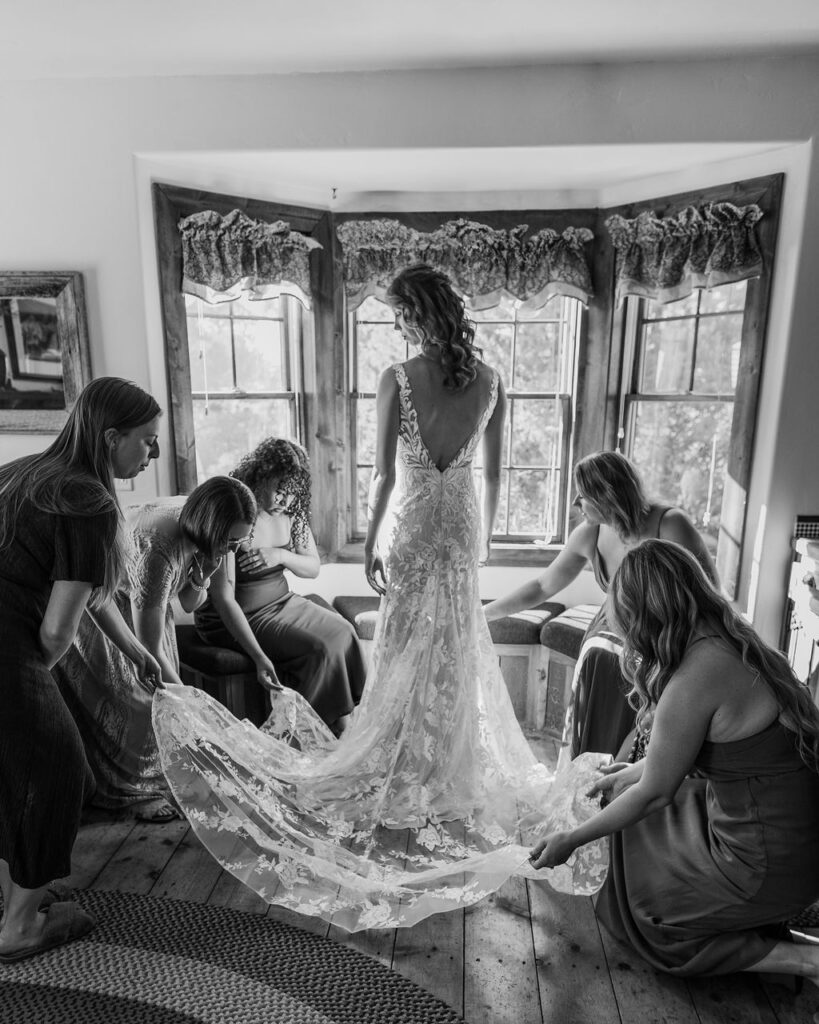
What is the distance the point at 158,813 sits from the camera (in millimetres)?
2516

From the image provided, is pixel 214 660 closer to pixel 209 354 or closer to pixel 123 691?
pixel 123 691

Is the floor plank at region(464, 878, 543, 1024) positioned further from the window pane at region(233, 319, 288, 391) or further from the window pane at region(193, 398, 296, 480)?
the window pane at region(233, 319, 288, 391)

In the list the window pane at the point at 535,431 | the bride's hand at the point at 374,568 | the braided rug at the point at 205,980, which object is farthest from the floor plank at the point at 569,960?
the window pane at the point at 535,431

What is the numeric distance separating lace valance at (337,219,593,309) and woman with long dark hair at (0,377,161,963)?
1997 mm

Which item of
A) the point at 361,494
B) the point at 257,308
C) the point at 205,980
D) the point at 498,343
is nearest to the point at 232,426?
the point at 257,308

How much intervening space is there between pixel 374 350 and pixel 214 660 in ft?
5.85

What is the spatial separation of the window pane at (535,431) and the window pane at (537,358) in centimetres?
8

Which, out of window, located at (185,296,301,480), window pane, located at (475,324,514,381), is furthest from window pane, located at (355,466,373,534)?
window pane, located at (475,324,514,381)

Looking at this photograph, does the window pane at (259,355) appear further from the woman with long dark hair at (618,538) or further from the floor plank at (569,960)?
the floor plank at (569,960)

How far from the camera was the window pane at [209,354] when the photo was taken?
3.47m

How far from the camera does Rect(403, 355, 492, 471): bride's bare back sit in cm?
239

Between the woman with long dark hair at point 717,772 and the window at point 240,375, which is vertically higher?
the window at point 240,375

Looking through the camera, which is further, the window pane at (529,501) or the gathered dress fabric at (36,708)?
the window pane at (529,501)

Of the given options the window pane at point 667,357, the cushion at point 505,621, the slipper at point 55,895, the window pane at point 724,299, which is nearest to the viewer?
the slipper at point 55,895
